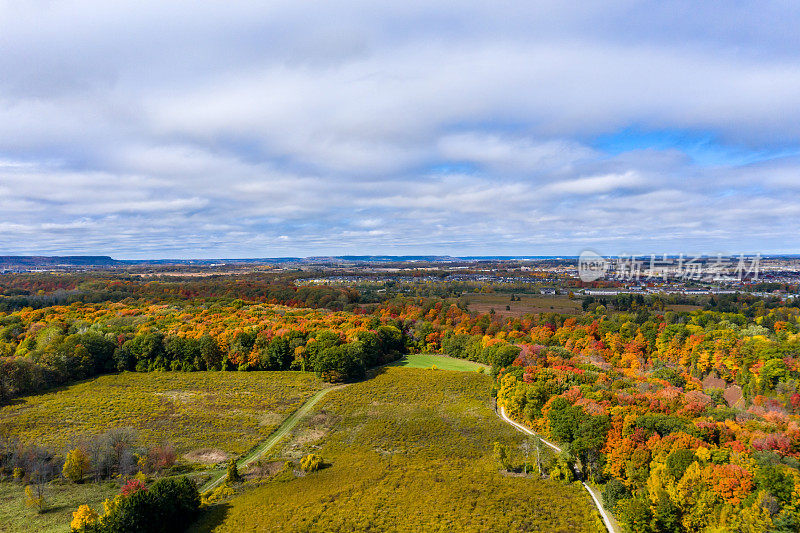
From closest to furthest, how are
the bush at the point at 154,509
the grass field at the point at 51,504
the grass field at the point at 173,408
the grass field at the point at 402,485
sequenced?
the bush at the point at 154,509 < the grass field at the point at 51,504 < the grass field at the point at 402,485 < the grass field at the point at 173,408

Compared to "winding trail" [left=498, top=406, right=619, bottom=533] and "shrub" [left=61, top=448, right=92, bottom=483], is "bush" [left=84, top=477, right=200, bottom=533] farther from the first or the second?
"winding trail" [left=498, top=406, right=619, bottom=533]

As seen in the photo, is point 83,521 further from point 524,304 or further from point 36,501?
point 524,304

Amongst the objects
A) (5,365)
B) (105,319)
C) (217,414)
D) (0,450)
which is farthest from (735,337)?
(105,319)

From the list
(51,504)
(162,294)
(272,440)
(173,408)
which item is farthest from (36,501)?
(162,294)

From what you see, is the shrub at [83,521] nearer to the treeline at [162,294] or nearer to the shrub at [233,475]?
the shrub at [233,475]

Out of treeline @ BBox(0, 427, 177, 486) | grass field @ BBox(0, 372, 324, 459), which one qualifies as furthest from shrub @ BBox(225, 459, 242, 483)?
treeline @ BBox(0, 427, 177, 486)

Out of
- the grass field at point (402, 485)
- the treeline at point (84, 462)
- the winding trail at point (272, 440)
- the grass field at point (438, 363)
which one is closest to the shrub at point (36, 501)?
the treeline at point (84, 462)
